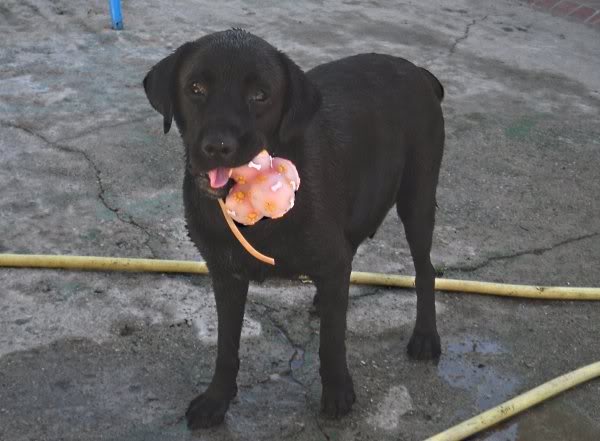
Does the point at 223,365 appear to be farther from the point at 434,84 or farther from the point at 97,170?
the point at 97,170

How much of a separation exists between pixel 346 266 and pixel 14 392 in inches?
50.2

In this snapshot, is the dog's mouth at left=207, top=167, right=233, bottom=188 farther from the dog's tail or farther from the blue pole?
the blue pole

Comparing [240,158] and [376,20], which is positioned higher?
[240,158]

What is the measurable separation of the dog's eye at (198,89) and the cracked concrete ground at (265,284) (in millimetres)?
1207

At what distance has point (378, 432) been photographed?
312cm

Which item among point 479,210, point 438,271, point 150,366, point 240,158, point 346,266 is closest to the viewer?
point 240,158

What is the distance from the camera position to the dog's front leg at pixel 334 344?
9.58 ft

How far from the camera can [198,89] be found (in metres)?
2.54

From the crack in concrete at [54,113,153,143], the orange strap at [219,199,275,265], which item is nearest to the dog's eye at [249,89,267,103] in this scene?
the orange strap at [219,199,275,265]

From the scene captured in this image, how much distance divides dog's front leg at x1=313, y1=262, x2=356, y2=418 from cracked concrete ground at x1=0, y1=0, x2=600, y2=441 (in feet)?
0.23

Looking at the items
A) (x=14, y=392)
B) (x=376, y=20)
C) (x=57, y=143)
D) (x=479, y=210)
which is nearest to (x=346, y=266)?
(x=14, y=392)

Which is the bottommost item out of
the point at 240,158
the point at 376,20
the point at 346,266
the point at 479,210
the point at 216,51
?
the point at 376,20

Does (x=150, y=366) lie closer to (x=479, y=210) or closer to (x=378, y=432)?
(x=378, y=432)

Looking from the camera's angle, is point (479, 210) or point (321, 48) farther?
point (321, 48)
